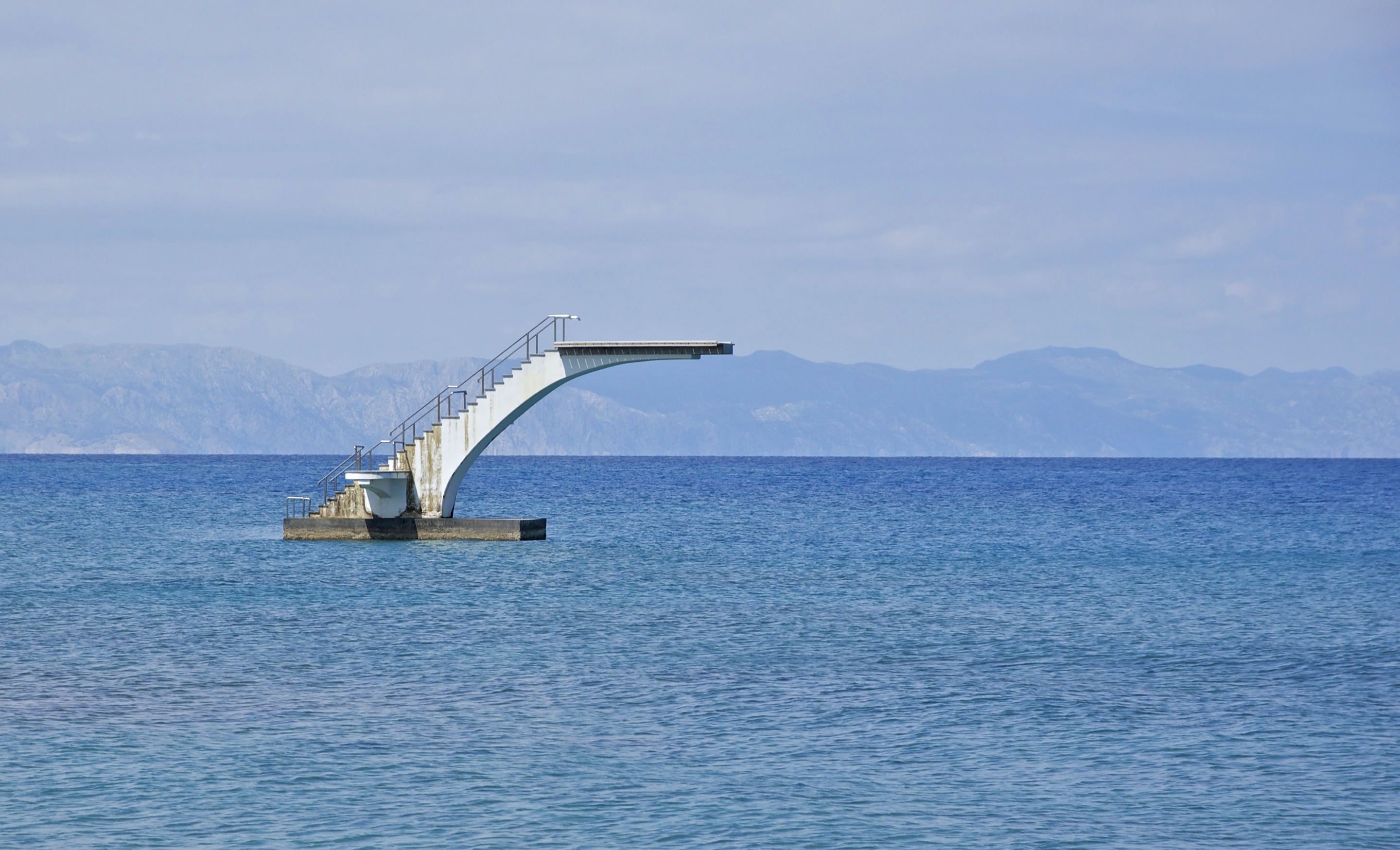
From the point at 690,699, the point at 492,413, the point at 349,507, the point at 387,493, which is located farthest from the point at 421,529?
the point at 690,699

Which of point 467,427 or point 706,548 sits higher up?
point 467,427

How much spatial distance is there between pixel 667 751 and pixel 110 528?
48.3m

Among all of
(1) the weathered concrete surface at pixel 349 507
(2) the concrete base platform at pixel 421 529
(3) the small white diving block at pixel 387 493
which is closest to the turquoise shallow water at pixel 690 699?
(2) the concrete base platform at pixel 421 529

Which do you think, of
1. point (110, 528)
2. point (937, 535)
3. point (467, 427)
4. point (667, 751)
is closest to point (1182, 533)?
point (937, 535)

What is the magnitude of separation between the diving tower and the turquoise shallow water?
1.24m

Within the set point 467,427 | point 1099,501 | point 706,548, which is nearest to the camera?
point 467,427

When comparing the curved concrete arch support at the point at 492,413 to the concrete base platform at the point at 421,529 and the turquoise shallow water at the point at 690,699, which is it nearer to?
the concrete base platform at the point at 421,529

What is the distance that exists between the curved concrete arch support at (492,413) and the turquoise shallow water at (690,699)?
2.30 m

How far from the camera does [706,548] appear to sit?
4962cm

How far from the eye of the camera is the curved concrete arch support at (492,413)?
42125mm

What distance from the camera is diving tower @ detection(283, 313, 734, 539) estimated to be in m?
43.5

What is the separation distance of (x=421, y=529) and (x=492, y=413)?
412cm

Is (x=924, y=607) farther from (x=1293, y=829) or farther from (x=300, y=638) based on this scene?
(x=1293, y=829)

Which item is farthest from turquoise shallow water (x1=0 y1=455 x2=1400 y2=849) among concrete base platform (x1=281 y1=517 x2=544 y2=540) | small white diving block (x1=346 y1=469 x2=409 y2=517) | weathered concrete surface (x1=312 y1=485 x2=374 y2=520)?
small white diving block (x1=346 y1=469 x2=409 y2=517)
